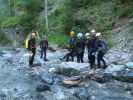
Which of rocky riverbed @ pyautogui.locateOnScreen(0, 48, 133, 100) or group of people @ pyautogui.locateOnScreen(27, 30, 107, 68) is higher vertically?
group of people @ pyautogui.locateOnScreen(27, 30, 107, 68)

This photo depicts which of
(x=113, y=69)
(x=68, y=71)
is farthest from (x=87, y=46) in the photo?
(x=113, y=69)

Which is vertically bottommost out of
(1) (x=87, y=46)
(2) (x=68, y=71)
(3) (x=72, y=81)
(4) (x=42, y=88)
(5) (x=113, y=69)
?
(4) (x=42, y=88)

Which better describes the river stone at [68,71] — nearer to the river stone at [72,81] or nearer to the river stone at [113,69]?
the river stone at [72,81]

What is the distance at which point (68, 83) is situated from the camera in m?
14.5

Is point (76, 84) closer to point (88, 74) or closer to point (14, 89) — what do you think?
point (88, 74)

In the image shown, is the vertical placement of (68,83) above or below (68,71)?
below

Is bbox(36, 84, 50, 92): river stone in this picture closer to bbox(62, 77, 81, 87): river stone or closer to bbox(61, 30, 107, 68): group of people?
bbox(62, 77, 81, 87): river stone

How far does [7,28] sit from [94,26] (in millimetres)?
22525

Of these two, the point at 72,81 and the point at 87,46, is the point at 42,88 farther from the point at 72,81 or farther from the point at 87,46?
the point at 87,46

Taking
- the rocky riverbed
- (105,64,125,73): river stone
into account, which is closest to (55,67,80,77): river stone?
the rocky riverbed

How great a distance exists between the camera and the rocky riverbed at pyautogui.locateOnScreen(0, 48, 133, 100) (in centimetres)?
1298

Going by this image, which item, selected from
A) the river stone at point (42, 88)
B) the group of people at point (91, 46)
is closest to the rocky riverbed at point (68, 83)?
the river stone at point (42, 88)

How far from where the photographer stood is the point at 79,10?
111 ft

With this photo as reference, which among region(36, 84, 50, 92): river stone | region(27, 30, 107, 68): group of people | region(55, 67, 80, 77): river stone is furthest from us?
region(27, 30, 107, 68): group of people
